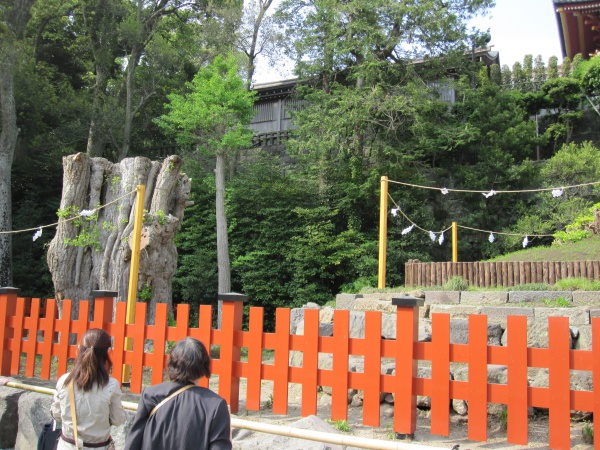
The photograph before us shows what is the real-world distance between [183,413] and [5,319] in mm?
5634

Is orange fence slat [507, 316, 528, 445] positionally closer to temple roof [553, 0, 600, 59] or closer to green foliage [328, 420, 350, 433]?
green foliage [328, 420, 350, 433]

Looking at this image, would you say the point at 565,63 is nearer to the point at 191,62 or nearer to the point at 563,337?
the point at 191,62

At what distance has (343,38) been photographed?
Answer: 60.7ft

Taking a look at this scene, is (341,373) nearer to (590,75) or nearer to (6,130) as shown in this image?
(6,130)

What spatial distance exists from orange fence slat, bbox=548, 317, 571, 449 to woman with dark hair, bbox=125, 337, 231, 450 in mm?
2546

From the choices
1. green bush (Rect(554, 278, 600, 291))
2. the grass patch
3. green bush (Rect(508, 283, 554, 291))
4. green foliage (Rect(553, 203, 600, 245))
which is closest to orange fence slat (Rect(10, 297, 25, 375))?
green bush (Rect(508, 283, 554, 291))

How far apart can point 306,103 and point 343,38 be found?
347 centimetres

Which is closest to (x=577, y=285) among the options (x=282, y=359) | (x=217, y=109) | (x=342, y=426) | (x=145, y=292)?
(x=342, y=426)

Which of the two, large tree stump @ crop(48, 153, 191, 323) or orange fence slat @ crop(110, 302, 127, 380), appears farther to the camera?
large tree stump @ crop(48, 153, 191, 323)

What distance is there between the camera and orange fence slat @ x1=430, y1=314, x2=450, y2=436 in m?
4.17

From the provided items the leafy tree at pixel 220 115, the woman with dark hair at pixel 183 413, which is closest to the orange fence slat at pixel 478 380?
the woman with dark hair at pixel 183 413

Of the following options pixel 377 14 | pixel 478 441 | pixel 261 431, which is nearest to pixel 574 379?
pixel 478 441

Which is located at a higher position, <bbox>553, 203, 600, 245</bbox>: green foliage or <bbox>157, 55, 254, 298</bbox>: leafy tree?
<bbox>157, 55, 254, 298</bbox>: leafy tree

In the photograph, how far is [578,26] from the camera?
19.1 m
